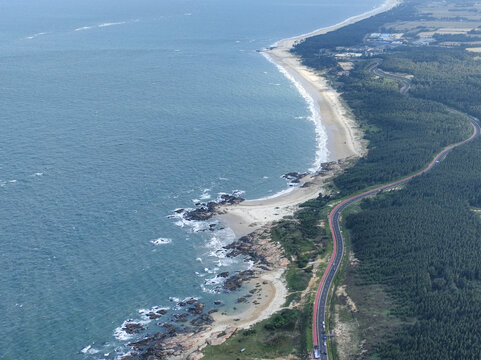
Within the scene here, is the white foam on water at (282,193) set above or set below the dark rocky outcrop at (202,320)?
above

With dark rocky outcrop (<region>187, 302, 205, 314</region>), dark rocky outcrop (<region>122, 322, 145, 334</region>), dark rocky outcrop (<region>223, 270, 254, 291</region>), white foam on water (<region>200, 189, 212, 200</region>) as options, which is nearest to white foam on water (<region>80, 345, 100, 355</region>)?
dark rocky outcrop (<region>122, 322, 145, 334</region>)

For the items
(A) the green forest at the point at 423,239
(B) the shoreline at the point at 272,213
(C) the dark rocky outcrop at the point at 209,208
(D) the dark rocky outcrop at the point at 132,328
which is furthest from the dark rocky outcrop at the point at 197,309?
(A) the green forest at the point at 423,239

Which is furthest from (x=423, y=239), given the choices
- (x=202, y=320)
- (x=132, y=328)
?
(x=132, y=328)

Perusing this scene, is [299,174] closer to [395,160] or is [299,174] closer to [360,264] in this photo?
[395,160]

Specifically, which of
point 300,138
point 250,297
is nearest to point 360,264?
point 250,297

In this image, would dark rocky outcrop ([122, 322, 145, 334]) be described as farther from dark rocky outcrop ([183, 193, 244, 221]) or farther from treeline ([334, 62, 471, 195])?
treeline ([334, 62, 471, 195])

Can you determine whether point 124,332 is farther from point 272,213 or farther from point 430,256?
point 430,256

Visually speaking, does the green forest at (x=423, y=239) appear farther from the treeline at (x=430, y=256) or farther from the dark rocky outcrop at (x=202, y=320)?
the dark rocky outcrop at (x=202, y=320)
